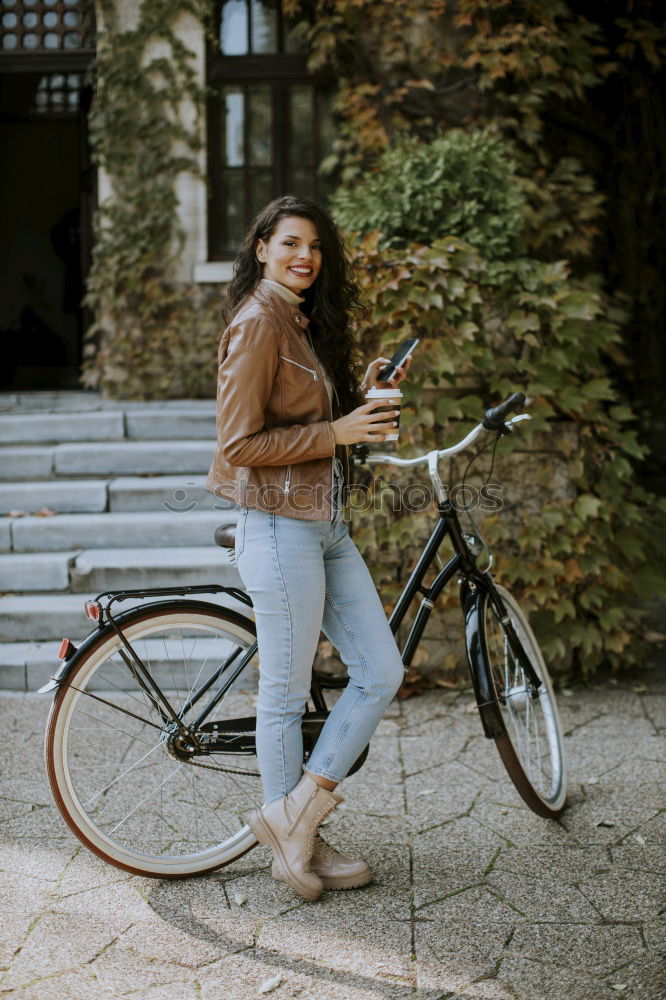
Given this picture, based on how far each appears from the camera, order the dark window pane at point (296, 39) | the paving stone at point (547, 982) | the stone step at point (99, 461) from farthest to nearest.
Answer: the dark window pane at point (296, 39) < the stone step at point (99, 461) < the paving stone at point (547, 982)

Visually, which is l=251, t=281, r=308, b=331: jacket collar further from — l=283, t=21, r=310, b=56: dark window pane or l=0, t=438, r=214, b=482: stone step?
l=283, t=21, r=310, b=56: dark window pane

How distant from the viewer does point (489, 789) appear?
10.9ft

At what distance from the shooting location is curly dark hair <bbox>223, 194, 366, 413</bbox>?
2529 mm

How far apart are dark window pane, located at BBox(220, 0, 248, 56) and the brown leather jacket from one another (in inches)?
202

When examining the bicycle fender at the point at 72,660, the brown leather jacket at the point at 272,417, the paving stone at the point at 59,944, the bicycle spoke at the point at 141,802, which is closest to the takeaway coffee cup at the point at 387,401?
the brown leather jacket at the point at 272,417

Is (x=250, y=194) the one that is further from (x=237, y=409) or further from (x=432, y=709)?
(x=237, y=409)

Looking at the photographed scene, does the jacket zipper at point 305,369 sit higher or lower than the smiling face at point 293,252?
lower

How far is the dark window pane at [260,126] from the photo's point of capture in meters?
6.89

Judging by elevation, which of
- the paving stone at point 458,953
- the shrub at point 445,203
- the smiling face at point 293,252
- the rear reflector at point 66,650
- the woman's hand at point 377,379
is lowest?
the paving stone at point 458,953

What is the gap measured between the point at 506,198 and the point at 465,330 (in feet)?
2.61

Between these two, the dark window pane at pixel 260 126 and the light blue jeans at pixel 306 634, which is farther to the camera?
the dark window pane at pixel 260 126

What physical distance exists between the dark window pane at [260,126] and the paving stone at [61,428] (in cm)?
238

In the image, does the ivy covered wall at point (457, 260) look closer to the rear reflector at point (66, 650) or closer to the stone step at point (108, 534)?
the stone step at point (108, 534)

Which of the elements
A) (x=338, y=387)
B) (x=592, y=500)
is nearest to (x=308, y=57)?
(x=592, y=500)
